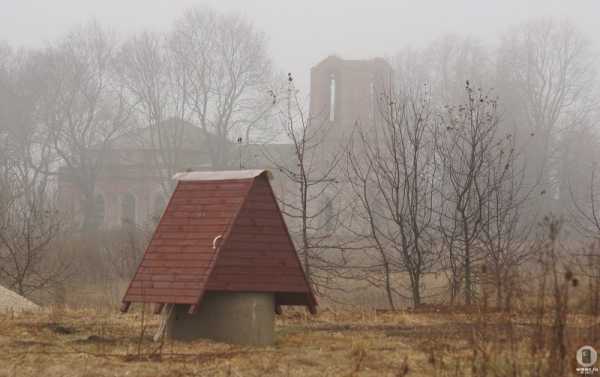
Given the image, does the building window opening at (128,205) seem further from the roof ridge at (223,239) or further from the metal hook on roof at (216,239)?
the metal hook on roof at (216,239)

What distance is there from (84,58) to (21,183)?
10.9 meters

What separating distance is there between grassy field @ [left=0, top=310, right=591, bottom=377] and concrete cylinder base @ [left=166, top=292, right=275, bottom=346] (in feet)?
0.69

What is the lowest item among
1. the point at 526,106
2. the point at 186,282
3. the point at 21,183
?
the point at 186,282

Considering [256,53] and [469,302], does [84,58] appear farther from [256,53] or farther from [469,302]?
[469,302]

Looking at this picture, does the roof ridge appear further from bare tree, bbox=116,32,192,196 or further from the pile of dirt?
bare tree, bbox=116,32,192,196

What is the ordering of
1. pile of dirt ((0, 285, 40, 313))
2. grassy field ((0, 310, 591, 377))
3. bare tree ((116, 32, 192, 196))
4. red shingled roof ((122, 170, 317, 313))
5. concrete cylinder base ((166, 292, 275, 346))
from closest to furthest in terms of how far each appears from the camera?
1. grassy field ((0, 310, 591, 377))
2. red shingled roof ((122, 170, 317, 313))
3. concrete cylinder base ((166, 292, 275, 346))
4. pile of dirt ((0, 285, 40, 313))
5. bare tree ((116, 32, 192, 196))

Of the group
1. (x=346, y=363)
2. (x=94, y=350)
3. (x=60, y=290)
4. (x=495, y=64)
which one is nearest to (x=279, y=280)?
(x=346, y=363)

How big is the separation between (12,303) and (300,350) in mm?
7357

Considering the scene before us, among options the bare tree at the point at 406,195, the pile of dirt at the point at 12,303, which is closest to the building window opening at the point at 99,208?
the bare tree at the point at 406,195

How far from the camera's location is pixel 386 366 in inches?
358

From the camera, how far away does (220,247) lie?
10219 millimetres

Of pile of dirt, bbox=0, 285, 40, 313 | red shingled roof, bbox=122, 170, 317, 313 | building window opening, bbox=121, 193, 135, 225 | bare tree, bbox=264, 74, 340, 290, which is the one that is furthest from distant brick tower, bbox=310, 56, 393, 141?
red shingled roof, bbox=122, 170, 317, 313

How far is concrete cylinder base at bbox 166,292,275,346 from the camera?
10.4 metres

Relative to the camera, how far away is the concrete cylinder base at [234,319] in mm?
10359
